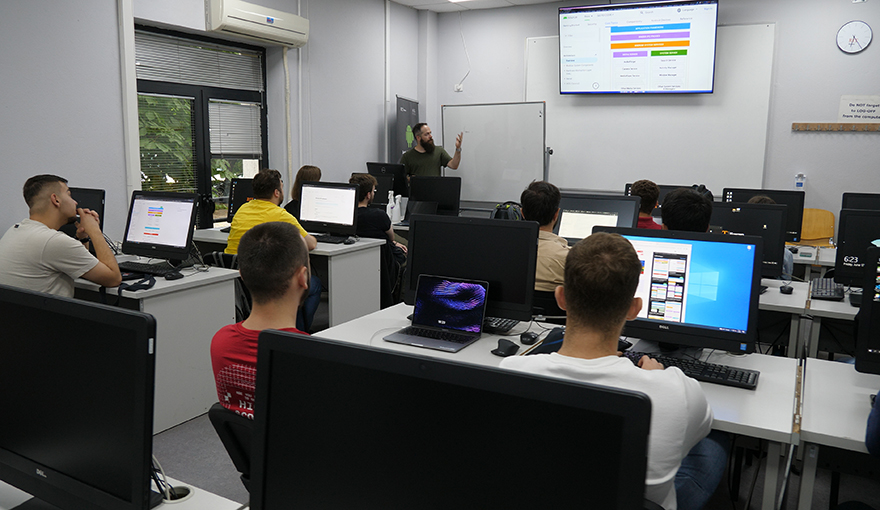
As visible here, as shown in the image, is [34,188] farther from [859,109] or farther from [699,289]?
[859,109]

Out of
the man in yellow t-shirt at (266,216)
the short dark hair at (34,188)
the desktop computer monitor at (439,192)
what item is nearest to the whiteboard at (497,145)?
the desktop computer monitor at (439,192)

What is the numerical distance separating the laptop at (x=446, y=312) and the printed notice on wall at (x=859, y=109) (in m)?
5.12

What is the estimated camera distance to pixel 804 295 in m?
3.21

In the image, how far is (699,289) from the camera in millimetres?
2139

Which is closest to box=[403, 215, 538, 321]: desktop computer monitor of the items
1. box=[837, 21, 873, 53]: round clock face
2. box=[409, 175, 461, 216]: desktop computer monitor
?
box=[409, 175, 461, 216]: desktop computer monitor

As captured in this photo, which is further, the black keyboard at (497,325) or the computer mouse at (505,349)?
the black keyboard at (497,325)

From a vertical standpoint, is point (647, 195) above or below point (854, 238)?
above

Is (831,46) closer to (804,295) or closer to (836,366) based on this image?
(804,295)

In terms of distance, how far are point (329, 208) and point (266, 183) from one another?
2.57 ft

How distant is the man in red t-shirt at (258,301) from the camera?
1.61 m

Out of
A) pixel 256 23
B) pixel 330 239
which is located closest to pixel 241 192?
pixel 330 239

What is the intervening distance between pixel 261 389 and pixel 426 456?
251 mm

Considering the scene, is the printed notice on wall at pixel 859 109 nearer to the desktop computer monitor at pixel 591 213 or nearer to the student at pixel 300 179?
the desktop computer monitor at pixel 591 213

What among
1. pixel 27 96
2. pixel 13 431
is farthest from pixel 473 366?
pixel 27 96
